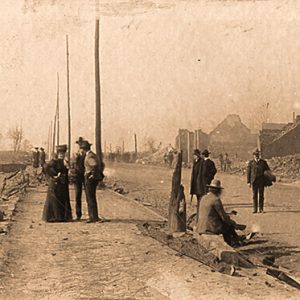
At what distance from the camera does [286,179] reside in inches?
1259

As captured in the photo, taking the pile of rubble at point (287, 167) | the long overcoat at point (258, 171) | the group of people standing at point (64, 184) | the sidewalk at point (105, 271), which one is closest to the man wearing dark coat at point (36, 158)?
the pile of rubble at point (287, 167)

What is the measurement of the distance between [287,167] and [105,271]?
3242 centimetres

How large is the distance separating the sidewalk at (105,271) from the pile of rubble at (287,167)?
25075 mm

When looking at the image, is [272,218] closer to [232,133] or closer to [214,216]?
[214,216]

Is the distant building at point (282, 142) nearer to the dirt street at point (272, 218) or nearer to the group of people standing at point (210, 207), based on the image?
the dirt street at point (272, 218)

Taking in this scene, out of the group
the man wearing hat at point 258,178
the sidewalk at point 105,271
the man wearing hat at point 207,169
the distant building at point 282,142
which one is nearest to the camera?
the sidewalk at point 105,271

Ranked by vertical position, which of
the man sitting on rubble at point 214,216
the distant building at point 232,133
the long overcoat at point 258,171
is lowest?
the man sitting on rubble at point 214,216

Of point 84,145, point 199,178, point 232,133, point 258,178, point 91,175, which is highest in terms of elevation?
point 232,133

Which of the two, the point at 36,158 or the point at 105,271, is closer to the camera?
the point at 105,271

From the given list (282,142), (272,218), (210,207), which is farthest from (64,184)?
(282,142)

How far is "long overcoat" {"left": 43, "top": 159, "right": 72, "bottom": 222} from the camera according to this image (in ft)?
37.4

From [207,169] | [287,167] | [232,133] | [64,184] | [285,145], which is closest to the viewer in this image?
[64,184]

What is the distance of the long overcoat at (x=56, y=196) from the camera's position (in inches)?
449

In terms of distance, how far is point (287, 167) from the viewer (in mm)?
37375
